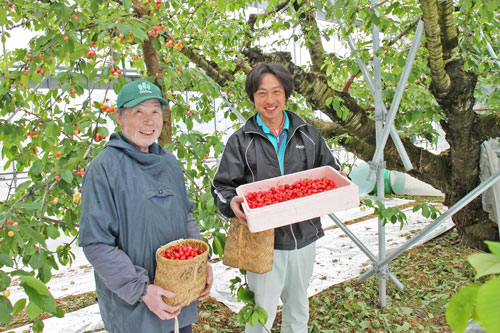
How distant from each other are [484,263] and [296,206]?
2.89 feet

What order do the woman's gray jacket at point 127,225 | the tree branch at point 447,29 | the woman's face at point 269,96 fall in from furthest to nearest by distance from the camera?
the tree branch at point 447,29 < the woman's face at point 269,96 < the woman's gray jacket at point 127,225

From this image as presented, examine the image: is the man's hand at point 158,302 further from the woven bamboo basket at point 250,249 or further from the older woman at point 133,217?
the woven bamboo basket at point 250,249

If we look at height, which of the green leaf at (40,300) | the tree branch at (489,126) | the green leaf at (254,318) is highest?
the tree branch at (489,126)

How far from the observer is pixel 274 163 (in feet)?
4.91

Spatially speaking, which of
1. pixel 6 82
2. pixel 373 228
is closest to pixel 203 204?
pixel 6 82

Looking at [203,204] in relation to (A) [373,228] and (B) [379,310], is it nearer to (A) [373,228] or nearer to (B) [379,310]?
(B) [379,310]

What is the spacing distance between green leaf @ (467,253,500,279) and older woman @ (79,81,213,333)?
0.89 m

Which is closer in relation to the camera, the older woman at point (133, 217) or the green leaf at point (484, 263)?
the green leaf at point (484, 263)

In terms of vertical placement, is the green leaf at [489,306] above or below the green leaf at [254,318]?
above

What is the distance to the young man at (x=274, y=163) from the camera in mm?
1465

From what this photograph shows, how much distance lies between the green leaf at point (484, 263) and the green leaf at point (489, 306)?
0.5 inches

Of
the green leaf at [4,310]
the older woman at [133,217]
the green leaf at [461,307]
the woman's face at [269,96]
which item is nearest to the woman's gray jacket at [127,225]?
the older woman at [133,217]

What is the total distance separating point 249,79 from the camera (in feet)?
4.92

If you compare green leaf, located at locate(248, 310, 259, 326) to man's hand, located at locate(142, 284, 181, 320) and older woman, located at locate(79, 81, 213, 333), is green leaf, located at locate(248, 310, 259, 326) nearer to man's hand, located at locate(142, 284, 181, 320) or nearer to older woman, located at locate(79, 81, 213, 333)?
older woman, located at locate(79, 81, 213, 333)
